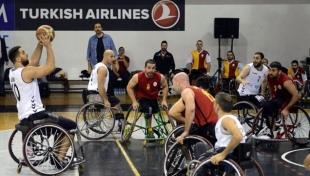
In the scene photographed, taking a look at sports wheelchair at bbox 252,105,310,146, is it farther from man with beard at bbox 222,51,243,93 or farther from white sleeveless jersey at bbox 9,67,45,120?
man with beard at bbox 222,51,243,93

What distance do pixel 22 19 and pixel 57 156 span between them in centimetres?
1102

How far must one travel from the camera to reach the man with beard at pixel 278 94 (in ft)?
31.1

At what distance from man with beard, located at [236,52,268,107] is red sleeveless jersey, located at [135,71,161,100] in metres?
1.56

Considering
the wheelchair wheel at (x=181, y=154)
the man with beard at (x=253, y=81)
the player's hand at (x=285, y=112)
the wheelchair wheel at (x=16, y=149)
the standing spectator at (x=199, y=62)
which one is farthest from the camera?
the standing spectator at (x=199, y=62)

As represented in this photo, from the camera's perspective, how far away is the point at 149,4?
59.5 ft

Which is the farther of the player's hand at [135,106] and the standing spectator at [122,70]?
the standing spectator at [122,70]

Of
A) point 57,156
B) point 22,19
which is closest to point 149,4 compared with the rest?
point 22,19

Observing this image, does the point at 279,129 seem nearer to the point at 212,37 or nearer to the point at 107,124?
the point at 107,124

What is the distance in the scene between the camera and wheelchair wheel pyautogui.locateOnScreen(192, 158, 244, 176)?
227 inches

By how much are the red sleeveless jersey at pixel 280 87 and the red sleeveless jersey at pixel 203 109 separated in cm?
281

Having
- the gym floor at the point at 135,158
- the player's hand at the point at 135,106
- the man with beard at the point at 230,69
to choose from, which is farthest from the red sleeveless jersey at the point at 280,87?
the man with beard at the point at 230,69

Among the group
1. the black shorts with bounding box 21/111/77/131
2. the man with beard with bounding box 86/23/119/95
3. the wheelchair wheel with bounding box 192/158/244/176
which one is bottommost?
the wheelchair wheel with bounding box 192/158/244/176

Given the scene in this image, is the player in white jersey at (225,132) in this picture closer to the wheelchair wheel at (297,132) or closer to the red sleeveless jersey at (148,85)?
the red sleeveless jersey at (148,85)

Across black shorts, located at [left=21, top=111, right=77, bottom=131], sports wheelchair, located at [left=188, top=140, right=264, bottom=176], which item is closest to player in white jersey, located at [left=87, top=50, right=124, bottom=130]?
black shorts, located at [left=21, top=111, right=77, bottom=131]
